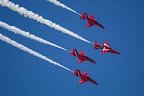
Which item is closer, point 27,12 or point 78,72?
point 27,12

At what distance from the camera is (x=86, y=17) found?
5125 cm

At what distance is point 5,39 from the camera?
44.3 meters

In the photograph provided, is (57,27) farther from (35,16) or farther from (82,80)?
(82,80)

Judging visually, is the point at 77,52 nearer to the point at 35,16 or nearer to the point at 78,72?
the point at 78,72

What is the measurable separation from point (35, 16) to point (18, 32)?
2445mm

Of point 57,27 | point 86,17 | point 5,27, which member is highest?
point 86,17

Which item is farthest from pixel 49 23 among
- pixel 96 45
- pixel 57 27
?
pixel 96 45

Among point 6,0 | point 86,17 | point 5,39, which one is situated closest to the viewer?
point 6,0

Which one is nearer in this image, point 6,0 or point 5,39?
point 6,0

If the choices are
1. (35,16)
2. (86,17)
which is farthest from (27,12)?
(86,17)

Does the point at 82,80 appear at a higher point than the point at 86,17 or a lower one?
lower

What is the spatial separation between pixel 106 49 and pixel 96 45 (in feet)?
5.13

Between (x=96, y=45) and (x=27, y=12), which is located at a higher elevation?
(x=96, y=45)

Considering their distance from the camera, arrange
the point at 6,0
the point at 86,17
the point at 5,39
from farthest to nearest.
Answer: the point at 86,17, the point at 5,39, the point at 6,0
